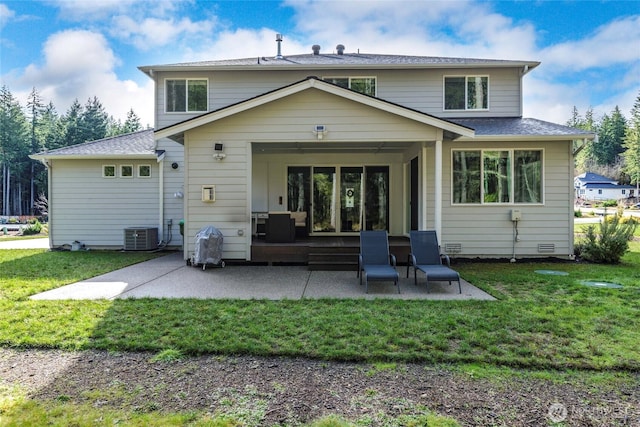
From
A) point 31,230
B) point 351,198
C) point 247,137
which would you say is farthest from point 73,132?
point 247,137

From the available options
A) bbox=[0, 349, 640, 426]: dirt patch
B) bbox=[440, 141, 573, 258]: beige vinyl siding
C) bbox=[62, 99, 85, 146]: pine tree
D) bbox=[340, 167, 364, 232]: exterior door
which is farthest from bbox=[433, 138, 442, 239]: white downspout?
bbox=[62, 99, 85, 146]: pine tree

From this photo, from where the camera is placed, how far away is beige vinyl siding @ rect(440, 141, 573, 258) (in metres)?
9.16

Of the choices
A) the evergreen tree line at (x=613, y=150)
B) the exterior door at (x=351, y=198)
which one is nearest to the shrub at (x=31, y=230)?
the exterior door at (x=351, y=198)

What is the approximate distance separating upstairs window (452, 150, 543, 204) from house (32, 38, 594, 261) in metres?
0.03

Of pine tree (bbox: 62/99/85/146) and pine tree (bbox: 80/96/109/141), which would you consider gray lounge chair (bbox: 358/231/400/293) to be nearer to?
pine tree (bbox: 62/99/85/146)

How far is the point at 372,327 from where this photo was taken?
425 centimetres

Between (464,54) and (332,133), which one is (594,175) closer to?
(464,54)

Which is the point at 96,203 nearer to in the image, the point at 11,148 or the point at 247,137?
the point at 247,137

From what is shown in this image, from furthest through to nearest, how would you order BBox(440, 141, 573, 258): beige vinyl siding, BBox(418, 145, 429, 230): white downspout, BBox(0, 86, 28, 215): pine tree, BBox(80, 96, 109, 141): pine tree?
BBox(80, 96, 109, 141): pine tree < BBox(0, 86, 28, 215): pine tree < BBox(440, 141, 573, 258): beige vinyl siding < BBox(418, 145, 429, 230): white downspout

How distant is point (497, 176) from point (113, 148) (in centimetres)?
1131

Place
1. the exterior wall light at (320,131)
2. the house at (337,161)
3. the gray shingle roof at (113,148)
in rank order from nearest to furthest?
1. the exterior wall light at (320,131)
2. the house at (337,161)
3. the gray shingle roof at (113,148)

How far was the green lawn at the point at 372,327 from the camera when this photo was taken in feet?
11.6

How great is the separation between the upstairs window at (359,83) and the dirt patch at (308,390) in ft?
30.9

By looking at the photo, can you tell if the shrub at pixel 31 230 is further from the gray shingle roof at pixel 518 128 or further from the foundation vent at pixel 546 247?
the foundation vent at pixel 546 247
